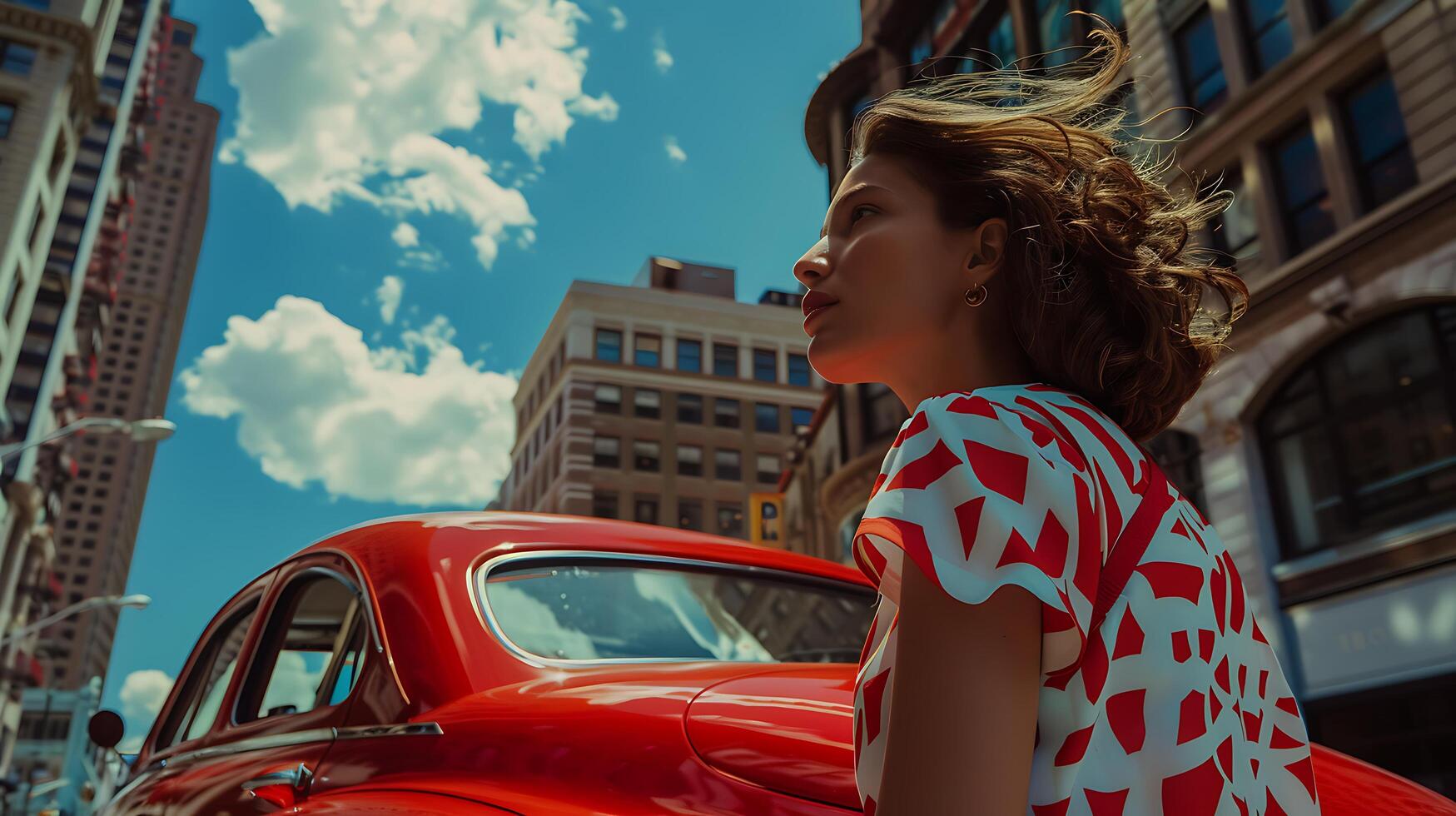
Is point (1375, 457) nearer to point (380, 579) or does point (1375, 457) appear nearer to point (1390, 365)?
point (1390, 365)

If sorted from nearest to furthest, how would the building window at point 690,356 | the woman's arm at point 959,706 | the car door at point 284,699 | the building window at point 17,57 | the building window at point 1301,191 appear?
the woman's arm at point 959,706
the car door at point 284,699
the building window at point 1301,191
the building window at point 17,57
the building window at point 690,356

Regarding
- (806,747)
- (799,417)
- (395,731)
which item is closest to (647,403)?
(799,417)

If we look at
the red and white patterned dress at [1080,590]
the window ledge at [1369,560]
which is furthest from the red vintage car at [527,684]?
the window ledge at [1369,560]

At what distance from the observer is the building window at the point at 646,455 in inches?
2242

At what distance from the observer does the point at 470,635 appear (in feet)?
7.33

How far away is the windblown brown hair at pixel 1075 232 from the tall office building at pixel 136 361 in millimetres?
155176

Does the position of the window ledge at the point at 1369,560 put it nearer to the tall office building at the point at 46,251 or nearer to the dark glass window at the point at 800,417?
the tall office building at the point at 46,251

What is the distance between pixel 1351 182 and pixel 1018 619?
634 inches

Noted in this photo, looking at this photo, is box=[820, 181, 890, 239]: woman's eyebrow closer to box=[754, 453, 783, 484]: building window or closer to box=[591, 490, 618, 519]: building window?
box=[591, 490, 618, 519]: building window

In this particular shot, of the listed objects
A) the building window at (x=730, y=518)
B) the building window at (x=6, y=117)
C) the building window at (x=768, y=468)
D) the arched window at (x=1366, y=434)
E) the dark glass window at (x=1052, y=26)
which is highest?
the building window at (x=6, y=117)

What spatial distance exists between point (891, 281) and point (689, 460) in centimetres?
5664

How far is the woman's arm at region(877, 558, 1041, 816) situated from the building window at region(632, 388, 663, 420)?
2250 inches

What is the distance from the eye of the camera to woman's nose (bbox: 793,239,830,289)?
55.8 inches

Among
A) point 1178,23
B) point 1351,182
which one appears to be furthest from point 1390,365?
point 1178,23
